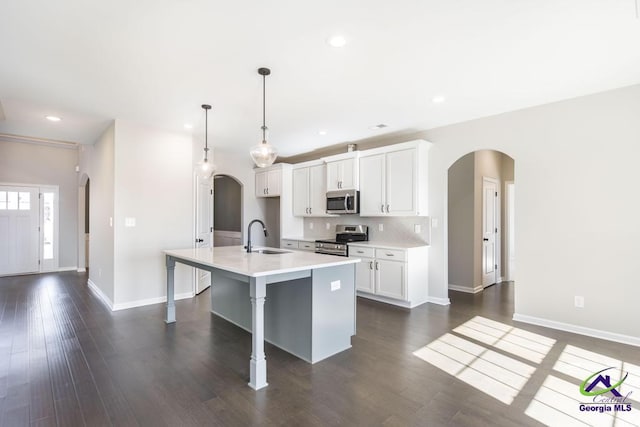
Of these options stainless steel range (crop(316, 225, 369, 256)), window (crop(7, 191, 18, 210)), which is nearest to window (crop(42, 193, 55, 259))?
window (crop(7, 191, 18, 210))

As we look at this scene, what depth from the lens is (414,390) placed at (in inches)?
→ 91.4

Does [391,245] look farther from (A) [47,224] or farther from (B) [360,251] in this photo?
(A) [47,224]

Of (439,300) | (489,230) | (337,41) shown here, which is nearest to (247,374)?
(337,41)

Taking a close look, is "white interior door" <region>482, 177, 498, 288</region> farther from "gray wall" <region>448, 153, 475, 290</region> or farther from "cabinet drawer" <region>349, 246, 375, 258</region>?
"cabinet drawer" <region>349, 246, 375, 258</region>

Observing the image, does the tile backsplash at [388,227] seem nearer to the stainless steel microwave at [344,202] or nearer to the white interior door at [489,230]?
the stainless steel microwave at [344,202]

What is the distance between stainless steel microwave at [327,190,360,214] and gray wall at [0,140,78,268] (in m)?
6.21

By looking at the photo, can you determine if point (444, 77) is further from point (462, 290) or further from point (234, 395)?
point (462, 290)

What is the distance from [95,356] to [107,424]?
121 cm

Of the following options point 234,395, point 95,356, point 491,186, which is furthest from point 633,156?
point 95,356

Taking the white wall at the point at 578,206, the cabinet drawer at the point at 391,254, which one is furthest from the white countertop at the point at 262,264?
the white wall at the point at 578,206

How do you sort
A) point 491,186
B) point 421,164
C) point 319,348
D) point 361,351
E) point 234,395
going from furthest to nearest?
point 491,186 < point 421,164 < point 361,351 < point 319,348 < point 234,395

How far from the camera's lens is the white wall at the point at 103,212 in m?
4.50

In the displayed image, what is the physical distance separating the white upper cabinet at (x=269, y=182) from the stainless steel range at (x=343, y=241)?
167 cm

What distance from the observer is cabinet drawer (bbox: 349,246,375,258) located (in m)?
4.76
